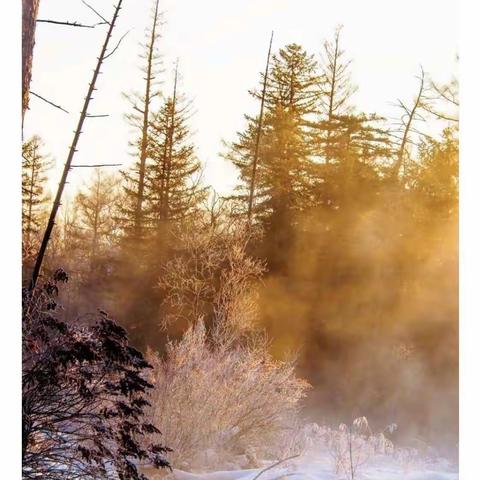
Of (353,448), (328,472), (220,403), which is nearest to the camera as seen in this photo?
(328,472)

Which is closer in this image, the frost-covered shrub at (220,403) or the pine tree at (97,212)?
the frost-covered shrub at (220,403)

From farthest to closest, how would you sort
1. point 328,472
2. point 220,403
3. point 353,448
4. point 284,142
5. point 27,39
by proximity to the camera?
point 220,403
point 284,142
point 353,448
point 328,472
point 27,39

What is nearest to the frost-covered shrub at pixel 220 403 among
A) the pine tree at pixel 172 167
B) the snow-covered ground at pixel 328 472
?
the snow-covered ground at pixel 328 472

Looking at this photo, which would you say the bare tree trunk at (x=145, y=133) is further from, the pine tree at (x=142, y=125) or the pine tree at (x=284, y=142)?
the pine tree at (x=284, y=142)

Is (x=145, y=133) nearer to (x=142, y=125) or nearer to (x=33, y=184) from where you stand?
(x=142, y=125)

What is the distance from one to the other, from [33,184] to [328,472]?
2.37 metres

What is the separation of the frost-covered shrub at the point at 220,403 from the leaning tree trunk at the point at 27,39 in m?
2.05

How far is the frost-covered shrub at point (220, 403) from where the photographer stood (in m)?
4.38

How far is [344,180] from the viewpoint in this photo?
4395 millimetres

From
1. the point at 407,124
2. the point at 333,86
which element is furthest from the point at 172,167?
the point at 407,124

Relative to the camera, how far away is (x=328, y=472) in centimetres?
411

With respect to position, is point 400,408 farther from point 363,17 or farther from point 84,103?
point 84,103

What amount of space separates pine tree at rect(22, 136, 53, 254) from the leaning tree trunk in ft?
2.59
